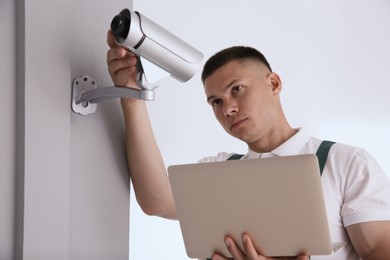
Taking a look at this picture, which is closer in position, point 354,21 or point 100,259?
point 100,259

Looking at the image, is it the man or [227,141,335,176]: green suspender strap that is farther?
[227,141,335,176]: green suspender strap

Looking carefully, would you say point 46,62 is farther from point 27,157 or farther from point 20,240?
point 20,240

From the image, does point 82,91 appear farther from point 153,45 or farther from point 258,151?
point 258,151

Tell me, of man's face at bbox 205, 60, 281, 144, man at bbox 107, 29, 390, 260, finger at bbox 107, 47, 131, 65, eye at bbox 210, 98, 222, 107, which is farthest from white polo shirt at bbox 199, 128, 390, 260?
finger at bbox 107, 47, 131, 65

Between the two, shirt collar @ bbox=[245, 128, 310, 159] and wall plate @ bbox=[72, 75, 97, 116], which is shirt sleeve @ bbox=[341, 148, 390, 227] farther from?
wall plate @ bbox=[72, 75, 97, 116]

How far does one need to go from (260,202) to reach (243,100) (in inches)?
18.9

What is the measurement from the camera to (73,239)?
1.13 m

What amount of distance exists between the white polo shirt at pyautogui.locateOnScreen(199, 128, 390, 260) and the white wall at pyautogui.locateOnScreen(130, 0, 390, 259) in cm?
44

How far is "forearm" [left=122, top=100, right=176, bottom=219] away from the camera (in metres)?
1.26

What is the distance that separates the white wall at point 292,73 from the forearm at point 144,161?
21cm

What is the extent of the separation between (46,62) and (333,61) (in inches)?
55.5

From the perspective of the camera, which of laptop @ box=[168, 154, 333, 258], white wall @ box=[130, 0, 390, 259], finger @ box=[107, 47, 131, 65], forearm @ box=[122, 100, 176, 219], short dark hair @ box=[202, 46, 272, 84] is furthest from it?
white wall @ box=[130, 0, 390, 259]

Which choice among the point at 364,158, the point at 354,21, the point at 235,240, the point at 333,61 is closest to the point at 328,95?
the point at 333,61

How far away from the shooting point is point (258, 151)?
157 centimetres
